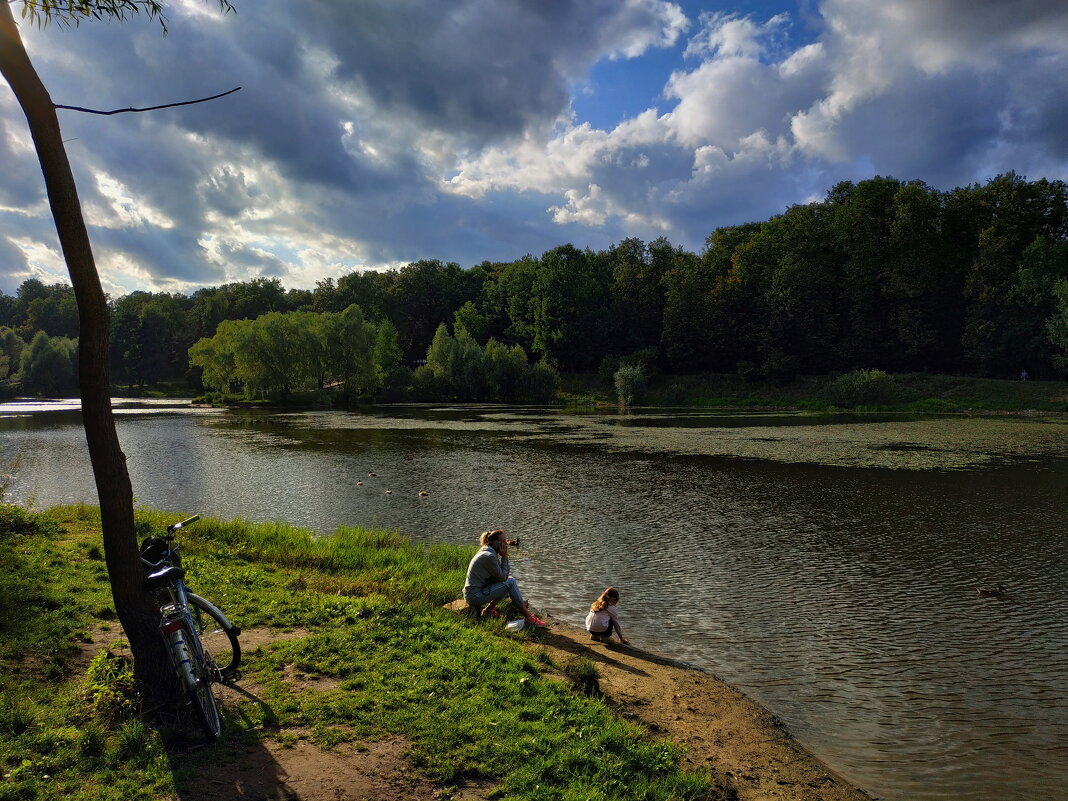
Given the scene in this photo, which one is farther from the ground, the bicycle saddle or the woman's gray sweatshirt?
the bicycle saddle

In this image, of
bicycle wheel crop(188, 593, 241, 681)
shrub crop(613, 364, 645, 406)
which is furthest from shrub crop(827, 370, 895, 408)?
bicycle wheel crop(188, 593, 241, 681)

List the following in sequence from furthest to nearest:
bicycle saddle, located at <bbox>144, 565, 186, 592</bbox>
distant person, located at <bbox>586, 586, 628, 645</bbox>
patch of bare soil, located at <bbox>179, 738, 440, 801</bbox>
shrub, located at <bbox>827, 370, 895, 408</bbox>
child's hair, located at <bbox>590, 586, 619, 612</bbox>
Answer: shrub, located at <bbox>827, 370, 895, 408</bbox>
child's hair, located at <bbox>590, 586, 619, 612</bbox>
distant person, located at <bbox>586, 586, 628, 645</bbox>
bicycle saddle, located at <bbox>144, 565, 186, 592</bbox>
patch of bare soil, located at <bbox>179, 738, 440, 801</bbox>

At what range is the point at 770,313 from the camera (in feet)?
282

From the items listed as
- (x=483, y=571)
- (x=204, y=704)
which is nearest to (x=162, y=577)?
(x=204, y=704)

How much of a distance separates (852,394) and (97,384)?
246 ft

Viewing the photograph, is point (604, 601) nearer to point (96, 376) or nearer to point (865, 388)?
point (96, 376)

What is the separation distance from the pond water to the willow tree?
7.39 m

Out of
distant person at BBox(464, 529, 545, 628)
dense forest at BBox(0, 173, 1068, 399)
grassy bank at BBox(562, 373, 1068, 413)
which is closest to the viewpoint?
distant person at BBox(464, 529, 545, 628)

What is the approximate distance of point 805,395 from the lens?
78312 millimetres

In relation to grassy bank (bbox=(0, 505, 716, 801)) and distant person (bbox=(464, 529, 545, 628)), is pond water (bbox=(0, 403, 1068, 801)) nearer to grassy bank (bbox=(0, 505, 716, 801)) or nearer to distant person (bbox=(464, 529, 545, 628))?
distant person (bbox=(464, 529, 545, 628))

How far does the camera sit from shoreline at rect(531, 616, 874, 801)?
676cm

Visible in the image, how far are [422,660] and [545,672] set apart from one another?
1.66 m

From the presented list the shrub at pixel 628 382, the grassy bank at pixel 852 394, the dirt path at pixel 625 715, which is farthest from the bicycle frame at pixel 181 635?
the shrub at pixel 628 382

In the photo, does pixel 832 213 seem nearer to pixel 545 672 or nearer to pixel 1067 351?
pixel 1067 351
